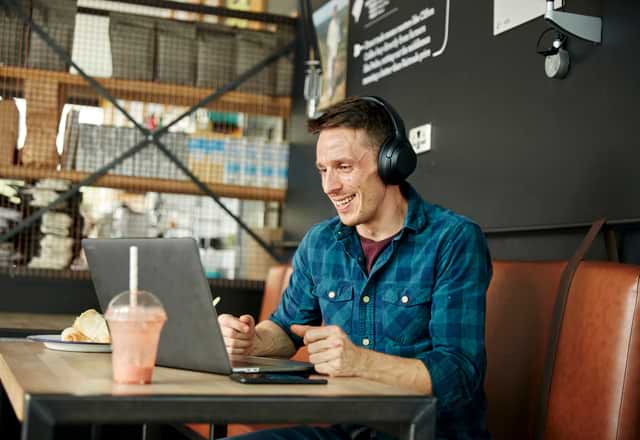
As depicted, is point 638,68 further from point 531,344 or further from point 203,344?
point 203,344

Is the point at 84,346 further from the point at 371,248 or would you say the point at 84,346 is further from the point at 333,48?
the point at 333,48

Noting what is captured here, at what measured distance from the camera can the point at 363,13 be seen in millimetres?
3846

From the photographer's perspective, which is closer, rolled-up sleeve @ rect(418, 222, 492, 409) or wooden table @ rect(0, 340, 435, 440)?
wooden table @ rect(0, 340, 435, 440)

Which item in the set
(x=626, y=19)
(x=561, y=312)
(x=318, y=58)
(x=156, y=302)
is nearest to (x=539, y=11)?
(x=626, y=19)

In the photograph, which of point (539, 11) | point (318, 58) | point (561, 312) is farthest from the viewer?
point (318, 58)

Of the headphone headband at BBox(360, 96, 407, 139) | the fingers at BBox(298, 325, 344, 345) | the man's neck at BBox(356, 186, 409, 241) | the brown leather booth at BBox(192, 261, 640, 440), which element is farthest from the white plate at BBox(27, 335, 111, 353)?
the brown leather booth at BBox(192, 261, 640, 440)

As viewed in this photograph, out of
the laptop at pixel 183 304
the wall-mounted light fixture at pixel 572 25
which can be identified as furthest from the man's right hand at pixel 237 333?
the wall-mounted light fixture at pixel 572 25

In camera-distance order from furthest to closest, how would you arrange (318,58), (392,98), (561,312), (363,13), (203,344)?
(318,58) → (363,13) → (392,98) → (561,312) → (203,344)

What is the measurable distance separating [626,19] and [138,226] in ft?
9.32

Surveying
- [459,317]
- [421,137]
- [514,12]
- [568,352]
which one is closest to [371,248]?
[459,317]

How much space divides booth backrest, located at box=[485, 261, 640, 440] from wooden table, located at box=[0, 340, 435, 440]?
0.59 meters

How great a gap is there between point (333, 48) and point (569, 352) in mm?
2532

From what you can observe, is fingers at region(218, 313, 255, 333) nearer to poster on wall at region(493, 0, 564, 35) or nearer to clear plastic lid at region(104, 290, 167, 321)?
clear plastic lid at region(104, 290, 167, 321)

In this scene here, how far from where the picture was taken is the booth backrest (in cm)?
172
